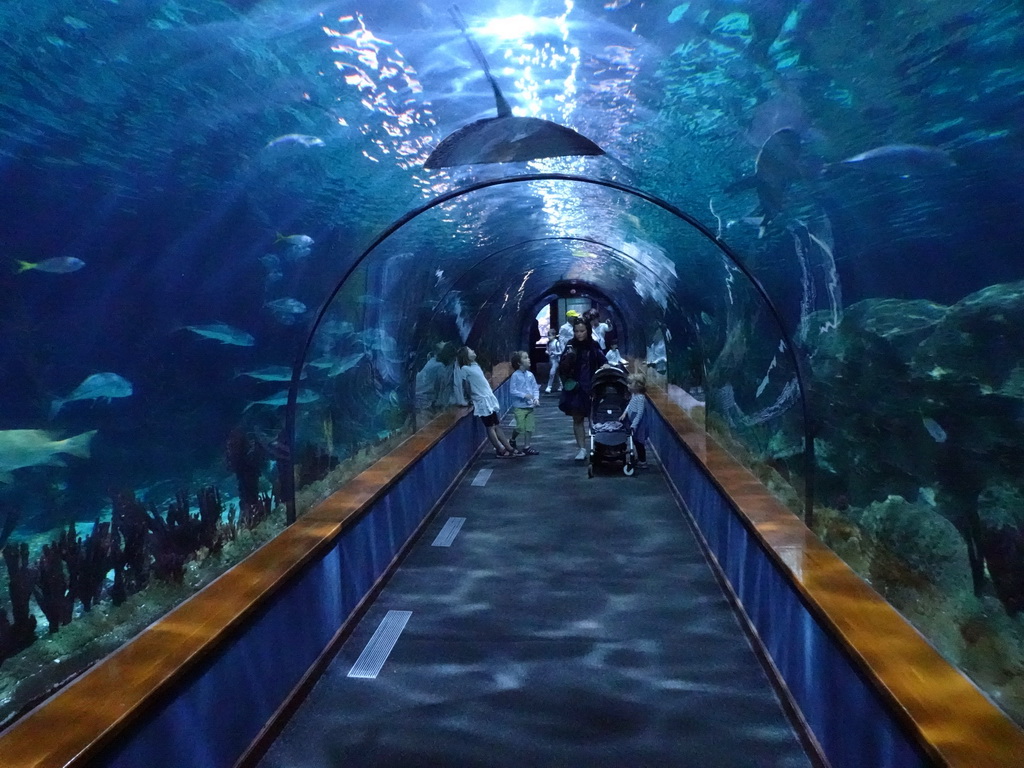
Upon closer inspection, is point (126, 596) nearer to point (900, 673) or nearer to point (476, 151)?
point (900, 673)

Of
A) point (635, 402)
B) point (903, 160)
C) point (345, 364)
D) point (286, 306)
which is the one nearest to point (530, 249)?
point (635, 402)

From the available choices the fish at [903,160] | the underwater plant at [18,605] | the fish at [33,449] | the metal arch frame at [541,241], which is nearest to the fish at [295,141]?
the fish at [33,449]

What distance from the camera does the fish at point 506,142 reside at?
18.4 feet

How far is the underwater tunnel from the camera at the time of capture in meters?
3.00

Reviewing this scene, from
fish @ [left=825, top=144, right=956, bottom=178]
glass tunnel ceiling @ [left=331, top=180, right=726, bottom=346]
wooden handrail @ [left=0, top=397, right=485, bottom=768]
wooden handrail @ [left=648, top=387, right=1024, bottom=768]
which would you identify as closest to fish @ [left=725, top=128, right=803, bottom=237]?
fish @ [left=825, top=144, right=956, bottom=178]

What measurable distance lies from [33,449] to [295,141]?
8.07 feet

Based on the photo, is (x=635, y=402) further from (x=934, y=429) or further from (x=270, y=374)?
(x=934, y=429)

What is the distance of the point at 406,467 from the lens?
7.50 m

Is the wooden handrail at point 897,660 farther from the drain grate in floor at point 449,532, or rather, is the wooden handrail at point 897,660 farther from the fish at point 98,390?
the fish at point 98,390

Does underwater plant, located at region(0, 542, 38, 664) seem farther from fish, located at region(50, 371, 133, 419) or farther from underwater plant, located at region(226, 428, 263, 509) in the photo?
underwater plant, located at region(226, 428, 263, 509)

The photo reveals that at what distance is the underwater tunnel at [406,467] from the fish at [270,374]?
51 millimetres

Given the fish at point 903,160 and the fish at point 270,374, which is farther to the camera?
the fish at point 270,374

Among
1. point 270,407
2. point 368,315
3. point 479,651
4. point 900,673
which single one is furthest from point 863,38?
point 368,315

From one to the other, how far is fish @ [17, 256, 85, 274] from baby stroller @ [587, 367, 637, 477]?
24.9 feet
